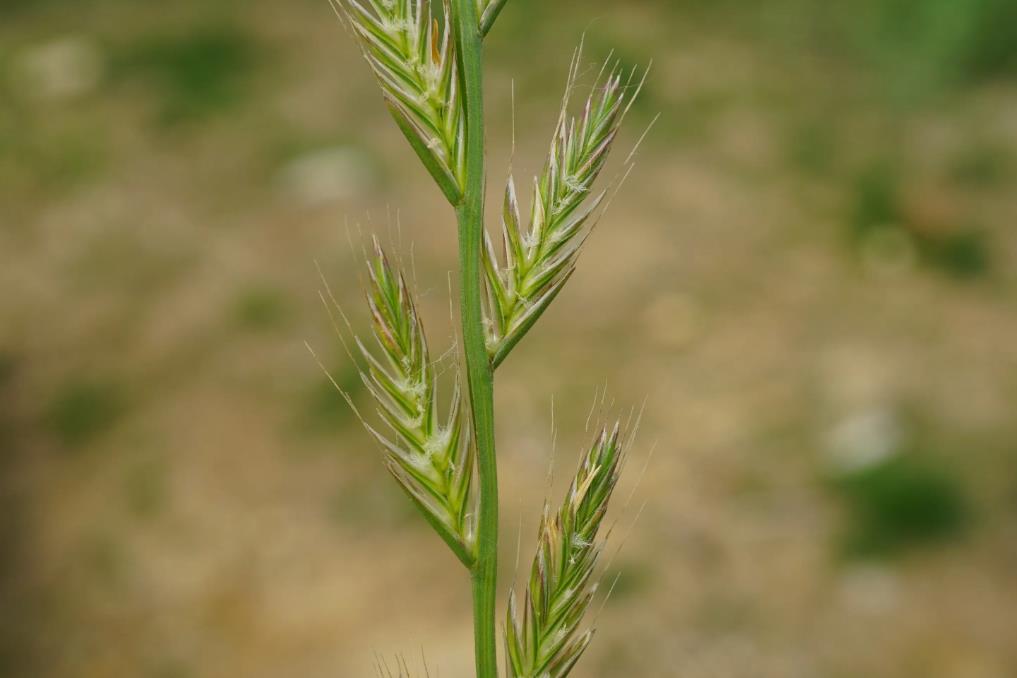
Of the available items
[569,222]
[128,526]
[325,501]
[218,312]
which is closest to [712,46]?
[218,312]

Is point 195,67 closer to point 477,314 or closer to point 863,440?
point 863,440

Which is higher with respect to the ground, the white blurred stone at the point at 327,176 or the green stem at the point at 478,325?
the green stem at the point at 478,325

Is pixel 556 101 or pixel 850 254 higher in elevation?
pixel 556 101

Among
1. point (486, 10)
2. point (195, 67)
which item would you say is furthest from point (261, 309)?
point (486, 10)

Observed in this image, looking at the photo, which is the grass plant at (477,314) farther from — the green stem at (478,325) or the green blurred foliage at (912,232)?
the green blurred foliage at (912,232)

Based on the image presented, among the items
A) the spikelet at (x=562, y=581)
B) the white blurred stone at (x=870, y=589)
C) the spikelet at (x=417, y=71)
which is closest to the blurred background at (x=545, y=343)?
the white blurred stone at (x=870, y=589)

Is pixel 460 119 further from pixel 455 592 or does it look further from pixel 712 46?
pixel 712 46
